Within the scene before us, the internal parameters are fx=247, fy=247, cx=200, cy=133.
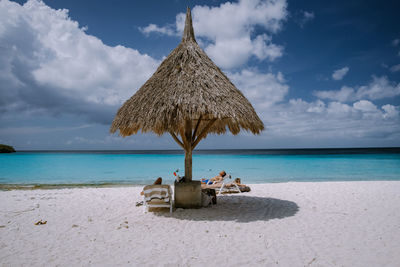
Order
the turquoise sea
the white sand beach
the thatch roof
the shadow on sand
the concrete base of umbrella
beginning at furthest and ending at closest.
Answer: the turquoise sea < the concrete base of umbrella < the shadow on sand < the thatch roof < the white sand beach

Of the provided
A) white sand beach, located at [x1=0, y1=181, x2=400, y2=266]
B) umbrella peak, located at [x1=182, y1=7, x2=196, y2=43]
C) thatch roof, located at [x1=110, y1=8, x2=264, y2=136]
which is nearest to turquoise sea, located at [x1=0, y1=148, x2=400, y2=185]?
white sand beach, located at [x1=0, y1=181, x2=400, y2=266]

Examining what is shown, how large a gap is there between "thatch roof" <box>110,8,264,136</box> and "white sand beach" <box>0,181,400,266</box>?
1768 millimetres

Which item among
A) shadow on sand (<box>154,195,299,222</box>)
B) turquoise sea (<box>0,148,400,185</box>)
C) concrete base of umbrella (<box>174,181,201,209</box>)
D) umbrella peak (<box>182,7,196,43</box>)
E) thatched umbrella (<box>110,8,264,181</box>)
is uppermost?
umbrella peak (<box>182,7,196,43</box>)

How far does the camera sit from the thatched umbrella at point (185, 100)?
454 centimetres

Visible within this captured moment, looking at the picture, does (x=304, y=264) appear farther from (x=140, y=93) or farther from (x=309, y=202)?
(x=140, y=93)

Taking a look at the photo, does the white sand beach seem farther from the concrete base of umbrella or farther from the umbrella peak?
the umbrella peak

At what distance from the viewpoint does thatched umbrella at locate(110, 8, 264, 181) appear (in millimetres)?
4539


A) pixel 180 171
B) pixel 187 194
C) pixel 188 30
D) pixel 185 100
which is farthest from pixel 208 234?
pixel 180 171

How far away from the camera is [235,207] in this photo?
18.4ft

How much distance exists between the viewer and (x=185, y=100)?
4.55 meters

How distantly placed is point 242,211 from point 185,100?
103 inches

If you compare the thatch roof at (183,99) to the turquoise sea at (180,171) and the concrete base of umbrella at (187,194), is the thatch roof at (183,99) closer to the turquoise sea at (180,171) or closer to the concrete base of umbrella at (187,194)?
the concrete base of umbrella at (187,194)

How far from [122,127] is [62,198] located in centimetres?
347

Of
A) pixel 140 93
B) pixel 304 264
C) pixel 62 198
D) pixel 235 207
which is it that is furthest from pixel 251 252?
pixel 62 198
